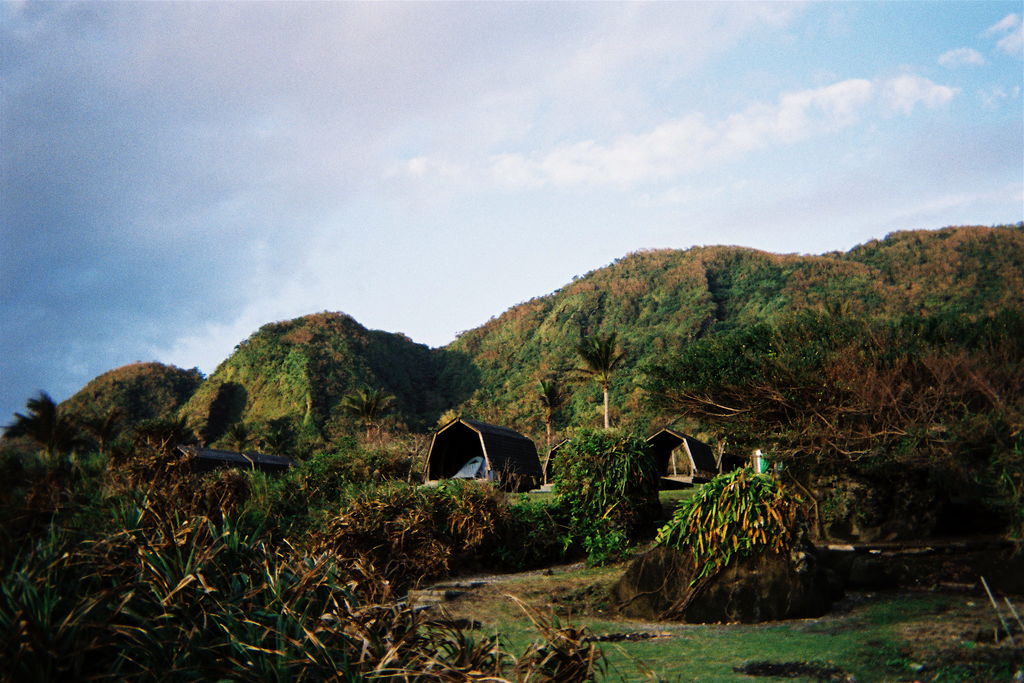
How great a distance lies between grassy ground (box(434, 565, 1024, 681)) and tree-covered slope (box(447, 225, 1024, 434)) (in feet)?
140

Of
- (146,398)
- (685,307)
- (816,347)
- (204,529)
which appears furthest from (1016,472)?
(146,398)

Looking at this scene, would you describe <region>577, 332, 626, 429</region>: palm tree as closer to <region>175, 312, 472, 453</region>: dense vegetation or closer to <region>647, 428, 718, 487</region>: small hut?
<region>647, 428, 718, 487</region>: small hut

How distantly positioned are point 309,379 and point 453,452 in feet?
146

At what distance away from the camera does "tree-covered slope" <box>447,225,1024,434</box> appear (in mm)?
59094

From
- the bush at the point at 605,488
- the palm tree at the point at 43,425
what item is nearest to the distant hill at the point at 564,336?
the palm tree at the point at 43,425

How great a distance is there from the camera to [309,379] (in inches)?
2756

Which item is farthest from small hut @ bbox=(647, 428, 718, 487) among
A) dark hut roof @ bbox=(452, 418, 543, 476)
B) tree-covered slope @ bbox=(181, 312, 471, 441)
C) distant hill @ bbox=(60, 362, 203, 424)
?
distant hill @ bbox=(60, 362, 203, 424)

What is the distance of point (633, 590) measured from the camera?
32.6 feet

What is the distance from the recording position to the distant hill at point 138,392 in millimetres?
74375

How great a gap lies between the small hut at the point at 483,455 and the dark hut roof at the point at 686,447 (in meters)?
7.77

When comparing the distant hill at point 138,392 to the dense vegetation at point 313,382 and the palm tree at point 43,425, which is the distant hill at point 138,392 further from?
the palm tree at point 43,425

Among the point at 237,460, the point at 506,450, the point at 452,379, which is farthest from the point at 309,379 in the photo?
the point at 506,450

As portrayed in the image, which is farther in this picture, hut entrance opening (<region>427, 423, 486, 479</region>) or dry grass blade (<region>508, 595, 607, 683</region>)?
hut entrance opening (<region>427, 423, 486, 479</region>)

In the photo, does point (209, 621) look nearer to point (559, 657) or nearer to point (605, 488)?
point (559, 657)
